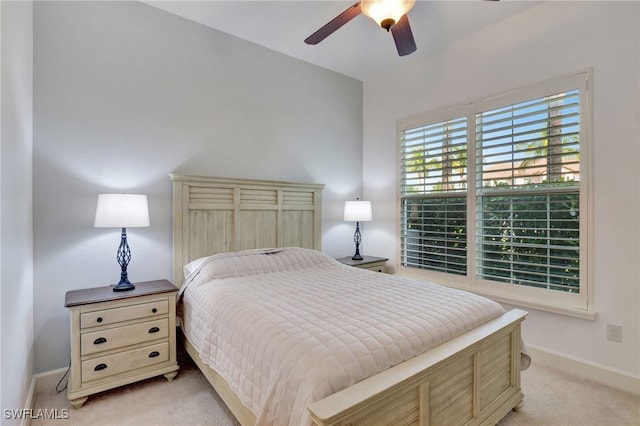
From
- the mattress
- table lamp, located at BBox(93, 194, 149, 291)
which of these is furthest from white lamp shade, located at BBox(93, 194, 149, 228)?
the mattress

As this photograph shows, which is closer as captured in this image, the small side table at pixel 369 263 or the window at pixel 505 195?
the window at pixel 505 195

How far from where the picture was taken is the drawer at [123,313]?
6.56ft

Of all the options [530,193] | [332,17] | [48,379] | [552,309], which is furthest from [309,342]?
[332,17]

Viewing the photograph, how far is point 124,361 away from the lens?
83.0 inches

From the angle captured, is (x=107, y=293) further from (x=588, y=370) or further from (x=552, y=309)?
(x=588, y=370)

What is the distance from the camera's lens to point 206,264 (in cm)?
244

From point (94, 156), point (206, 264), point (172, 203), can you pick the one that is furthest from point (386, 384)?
point (94, 156)

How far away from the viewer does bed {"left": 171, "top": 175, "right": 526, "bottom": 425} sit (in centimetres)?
120

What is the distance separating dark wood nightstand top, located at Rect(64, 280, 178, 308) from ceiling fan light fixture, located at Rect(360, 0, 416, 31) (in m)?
2.27

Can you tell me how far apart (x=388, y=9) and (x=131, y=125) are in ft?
6.88

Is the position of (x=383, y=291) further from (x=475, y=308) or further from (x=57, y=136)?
(x=57, y=136)

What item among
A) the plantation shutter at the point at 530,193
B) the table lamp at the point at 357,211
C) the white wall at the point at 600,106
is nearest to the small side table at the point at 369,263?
the table lamp at the point at 357,211

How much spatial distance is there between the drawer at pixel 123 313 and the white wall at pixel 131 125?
1.49ft

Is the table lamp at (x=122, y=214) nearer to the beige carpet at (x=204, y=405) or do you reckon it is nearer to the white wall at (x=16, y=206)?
the white wall at (x=16, y=206)
